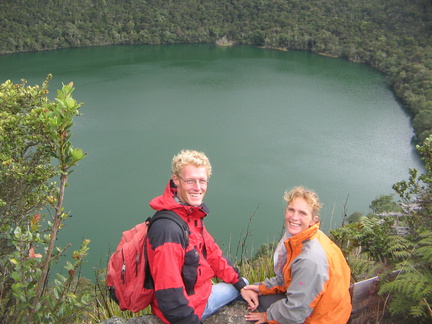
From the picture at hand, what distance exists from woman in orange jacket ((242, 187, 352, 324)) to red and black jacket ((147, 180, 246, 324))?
0.36 meters

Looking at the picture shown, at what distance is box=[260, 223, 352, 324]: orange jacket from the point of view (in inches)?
72.3

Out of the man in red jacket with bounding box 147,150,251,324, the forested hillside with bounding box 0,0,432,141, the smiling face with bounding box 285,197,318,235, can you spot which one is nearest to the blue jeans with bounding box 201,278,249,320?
the man in red jacket with bounding box 147,150,251,324

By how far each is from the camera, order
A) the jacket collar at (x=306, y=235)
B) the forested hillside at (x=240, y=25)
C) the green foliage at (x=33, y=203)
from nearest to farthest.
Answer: the green foliage at (x=33, y=203) → the jacket collar at (x=306, y=235) → the forested hillside at (x=240, y=25)

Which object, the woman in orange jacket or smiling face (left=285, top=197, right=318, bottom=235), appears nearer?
the woman in orange jacket

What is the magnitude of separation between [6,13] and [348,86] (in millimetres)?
32236

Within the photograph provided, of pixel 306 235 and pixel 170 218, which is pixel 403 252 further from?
pixel 170 218

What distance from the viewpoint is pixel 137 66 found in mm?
33594

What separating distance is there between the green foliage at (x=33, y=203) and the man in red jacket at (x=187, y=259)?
1.36 ft

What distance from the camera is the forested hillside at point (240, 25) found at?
117 feet

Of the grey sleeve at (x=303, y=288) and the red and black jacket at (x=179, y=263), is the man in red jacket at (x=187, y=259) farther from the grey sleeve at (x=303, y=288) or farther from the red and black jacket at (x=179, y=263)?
the grey sleeve at (x=303, y=288)

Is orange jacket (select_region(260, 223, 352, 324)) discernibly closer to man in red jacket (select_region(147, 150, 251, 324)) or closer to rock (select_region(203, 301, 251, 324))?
rock (select_region(203, 301, 251, 324))

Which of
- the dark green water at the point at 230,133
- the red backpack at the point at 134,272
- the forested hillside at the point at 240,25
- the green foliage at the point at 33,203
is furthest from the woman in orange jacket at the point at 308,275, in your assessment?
the forested hillside at the point at 240,25

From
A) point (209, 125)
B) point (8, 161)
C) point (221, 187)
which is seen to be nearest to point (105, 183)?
point (221, 187)

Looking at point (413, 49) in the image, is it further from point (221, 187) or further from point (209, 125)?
point (221, 187)
